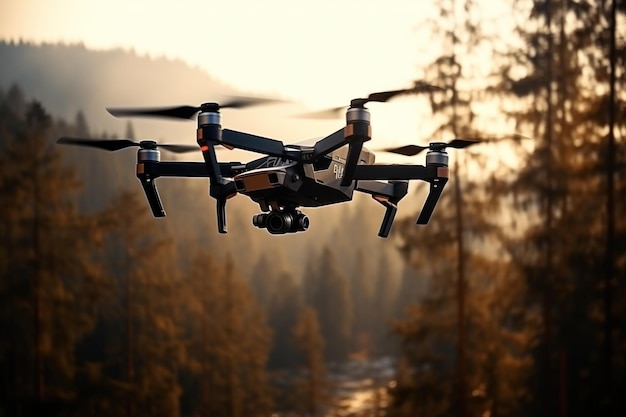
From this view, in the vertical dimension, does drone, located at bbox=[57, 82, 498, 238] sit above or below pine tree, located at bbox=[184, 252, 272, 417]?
above

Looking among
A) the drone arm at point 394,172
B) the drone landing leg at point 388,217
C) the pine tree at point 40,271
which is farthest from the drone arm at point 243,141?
the pine tree at point 40,271

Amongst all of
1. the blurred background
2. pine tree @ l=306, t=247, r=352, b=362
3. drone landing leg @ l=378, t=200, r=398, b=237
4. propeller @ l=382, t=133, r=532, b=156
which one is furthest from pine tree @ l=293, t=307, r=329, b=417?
propeller @ l=382, t=133, r=532, b=156

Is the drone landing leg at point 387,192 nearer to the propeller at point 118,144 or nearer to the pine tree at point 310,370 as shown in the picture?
the propeller at point 118,144

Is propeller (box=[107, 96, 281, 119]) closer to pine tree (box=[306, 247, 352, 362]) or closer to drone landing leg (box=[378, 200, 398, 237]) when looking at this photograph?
drone landing leg (box=[378, 200, 398, 237])

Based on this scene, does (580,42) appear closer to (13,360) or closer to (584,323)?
(584,323)

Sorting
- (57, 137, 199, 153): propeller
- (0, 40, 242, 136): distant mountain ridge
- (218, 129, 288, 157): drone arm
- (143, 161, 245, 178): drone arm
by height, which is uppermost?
(0, 40, 242, 136): distant mountain ridge

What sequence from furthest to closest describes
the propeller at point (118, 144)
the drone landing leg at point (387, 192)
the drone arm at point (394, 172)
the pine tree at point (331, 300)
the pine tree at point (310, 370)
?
1. the pine tree at point (331, 300)
2. the pine tree at point (310, 370)
3. the drone landing leg at point (387, 192)
4. the propeller at point (118, 144)
5. the drone arm at point (394, 172)

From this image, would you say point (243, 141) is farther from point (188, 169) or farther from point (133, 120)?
point (133, 120)

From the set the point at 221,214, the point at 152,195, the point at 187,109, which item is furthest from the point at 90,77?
the point at 187,109
